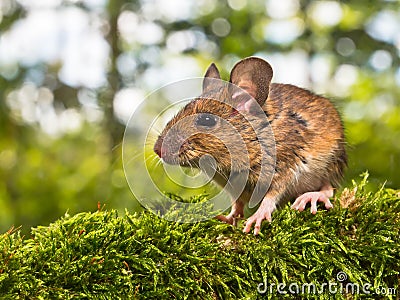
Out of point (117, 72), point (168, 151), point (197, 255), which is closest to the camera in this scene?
point (197, 255)

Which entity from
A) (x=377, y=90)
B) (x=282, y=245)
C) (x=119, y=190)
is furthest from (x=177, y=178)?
(x=377, y=90)

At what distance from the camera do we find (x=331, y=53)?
6.91 m

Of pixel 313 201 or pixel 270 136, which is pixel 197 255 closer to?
pixel 313 201

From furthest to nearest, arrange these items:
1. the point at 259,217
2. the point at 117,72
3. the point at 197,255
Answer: the point at 117,72 → the point at 259,217 → the point at 197,255

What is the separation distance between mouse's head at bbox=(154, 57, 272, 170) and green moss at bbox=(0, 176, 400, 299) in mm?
383

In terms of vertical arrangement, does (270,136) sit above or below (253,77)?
below

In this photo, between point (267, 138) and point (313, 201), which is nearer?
point (313, 201)

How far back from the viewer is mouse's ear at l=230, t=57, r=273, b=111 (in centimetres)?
206

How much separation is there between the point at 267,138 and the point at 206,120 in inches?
11.2

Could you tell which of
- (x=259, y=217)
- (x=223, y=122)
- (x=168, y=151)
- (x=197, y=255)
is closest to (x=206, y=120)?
(x=223, y=122)

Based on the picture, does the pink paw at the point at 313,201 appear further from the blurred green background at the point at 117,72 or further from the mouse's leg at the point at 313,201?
the blurred green background at the point at 117,72

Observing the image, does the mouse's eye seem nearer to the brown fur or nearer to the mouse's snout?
the brown fur

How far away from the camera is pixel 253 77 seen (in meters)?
2.08

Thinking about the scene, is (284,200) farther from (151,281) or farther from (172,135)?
(151,281)
